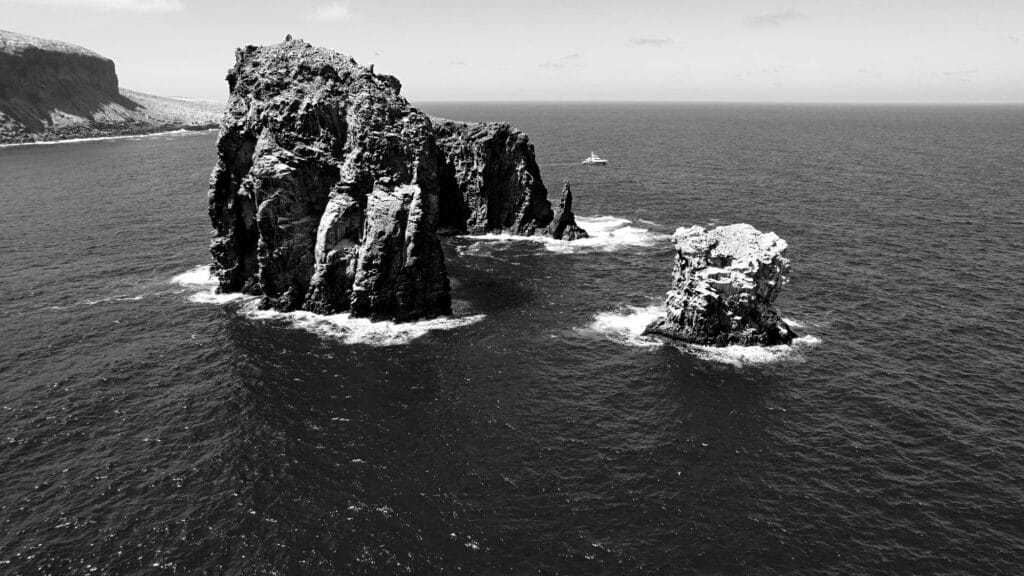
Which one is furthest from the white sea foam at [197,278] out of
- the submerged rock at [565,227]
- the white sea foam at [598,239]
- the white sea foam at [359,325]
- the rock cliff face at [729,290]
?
the rock cliff face at [729,290]

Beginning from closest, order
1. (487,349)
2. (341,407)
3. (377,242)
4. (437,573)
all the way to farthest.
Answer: (437,573) < (341,407) < (487,349) < (377,242)

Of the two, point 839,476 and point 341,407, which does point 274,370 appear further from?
point 839,476

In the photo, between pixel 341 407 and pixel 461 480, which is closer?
pixel 461 480

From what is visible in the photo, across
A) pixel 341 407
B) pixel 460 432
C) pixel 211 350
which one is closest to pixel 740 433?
pixel 460 432

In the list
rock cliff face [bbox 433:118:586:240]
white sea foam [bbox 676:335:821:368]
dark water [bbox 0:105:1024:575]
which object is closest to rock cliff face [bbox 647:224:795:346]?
white sea foam [bbox 676:335:821:368]

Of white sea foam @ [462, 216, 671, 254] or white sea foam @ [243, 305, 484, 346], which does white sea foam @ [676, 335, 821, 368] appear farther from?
white sea foam @ [462, 216, 671, 254]

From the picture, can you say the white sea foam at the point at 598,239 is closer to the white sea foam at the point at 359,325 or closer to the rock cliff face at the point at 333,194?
the rock cliff face at the point at 333,194
